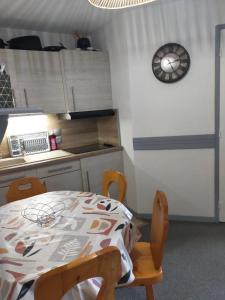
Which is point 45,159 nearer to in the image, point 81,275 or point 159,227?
point 159,227

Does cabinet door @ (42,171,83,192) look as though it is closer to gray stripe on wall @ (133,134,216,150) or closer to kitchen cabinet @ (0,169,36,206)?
kitchen cabinet @ (0,169,36,206)

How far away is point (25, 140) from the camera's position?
288 centimetres

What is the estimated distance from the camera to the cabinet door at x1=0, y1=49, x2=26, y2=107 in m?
2.45

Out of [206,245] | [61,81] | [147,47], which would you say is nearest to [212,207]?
[206,245]

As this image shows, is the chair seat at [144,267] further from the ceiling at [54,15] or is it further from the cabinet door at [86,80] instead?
the ceiling at [54,15]

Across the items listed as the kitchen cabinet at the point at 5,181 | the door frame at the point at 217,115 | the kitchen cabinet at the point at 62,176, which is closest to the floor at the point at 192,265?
the door frame at the point at 217,115

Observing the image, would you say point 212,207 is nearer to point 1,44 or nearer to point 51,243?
point 51,243

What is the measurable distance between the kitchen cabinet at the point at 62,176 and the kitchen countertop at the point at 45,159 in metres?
0.06

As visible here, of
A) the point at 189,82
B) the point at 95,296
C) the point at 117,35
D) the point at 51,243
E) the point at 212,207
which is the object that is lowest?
the point at 212,207

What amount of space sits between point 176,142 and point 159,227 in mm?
1467

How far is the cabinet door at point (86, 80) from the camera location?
2.80 m

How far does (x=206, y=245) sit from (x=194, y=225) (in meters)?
0.40

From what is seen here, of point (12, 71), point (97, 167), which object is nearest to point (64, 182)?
point (97, 167)

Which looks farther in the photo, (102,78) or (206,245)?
(102,78)
